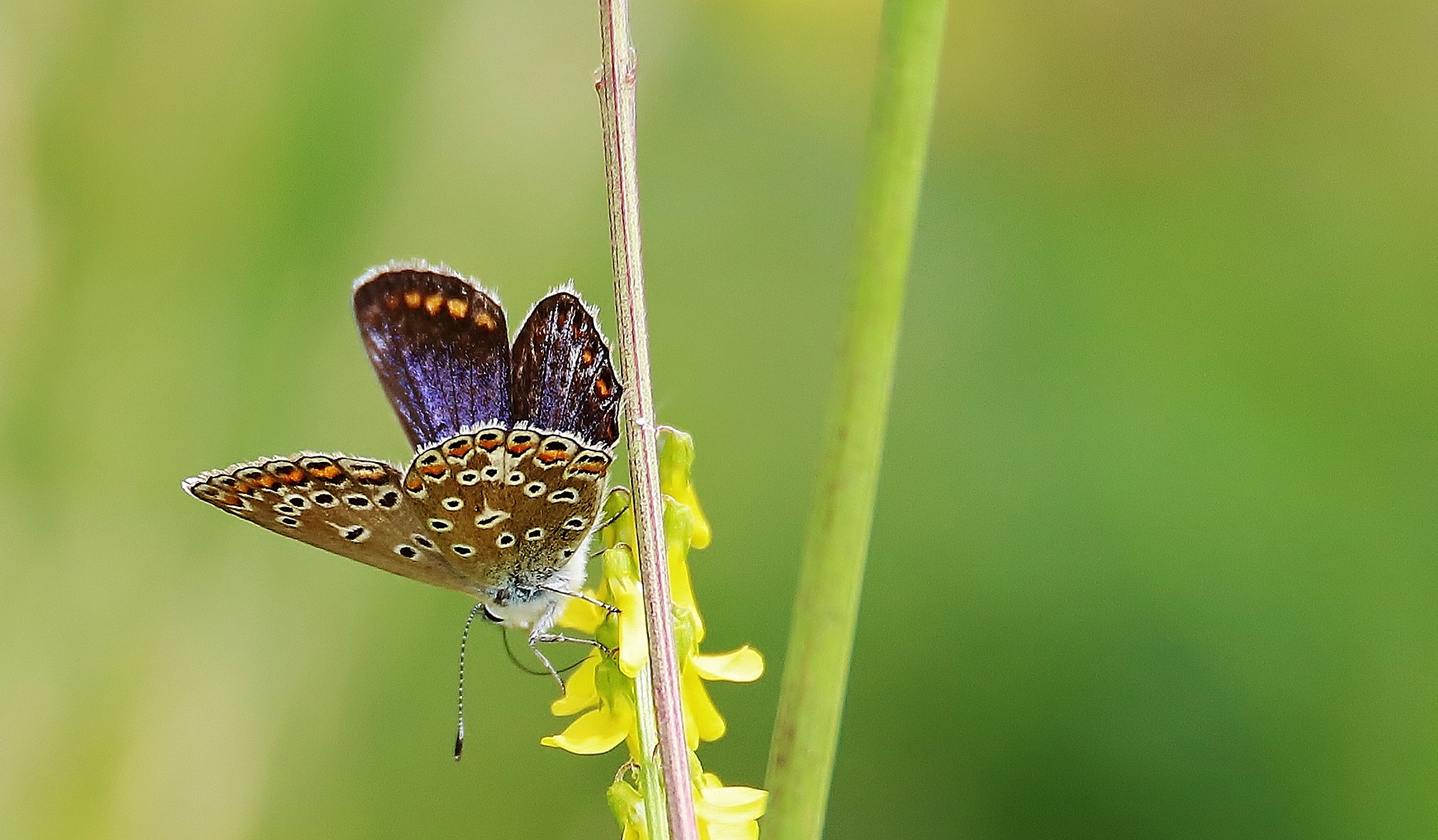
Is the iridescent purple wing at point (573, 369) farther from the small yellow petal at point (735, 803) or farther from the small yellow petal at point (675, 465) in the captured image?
the small yellow petal at point (735, 803)

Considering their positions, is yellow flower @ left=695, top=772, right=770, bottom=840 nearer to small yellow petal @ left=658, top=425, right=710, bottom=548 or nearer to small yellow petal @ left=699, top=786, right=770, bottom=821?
small yellow petal @ left=699, top=786, right=770, bottom=821

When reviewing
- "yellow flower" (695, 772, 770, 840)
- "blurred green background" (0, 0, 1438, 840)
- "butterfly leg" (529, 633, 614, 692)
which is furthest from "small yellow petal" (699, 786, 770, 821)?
"blurred green background" (0, 0, 1438, 840)

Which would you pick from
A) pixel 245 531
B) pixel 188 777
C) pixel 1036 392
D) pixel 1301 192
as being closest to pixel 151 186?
pixel 245 531

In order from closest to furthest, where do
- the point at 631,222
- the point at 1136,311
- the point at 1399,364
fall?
the point at 631,222, the point at 1399,364, the point at 1136,311

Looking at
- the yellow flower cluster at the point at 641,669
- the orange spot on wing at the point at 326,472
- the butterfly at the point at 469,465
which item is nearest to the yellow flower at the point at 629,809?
the yellow flower cluster at the point at 641,669

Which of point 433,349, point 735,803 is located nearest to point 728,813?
point 735,803

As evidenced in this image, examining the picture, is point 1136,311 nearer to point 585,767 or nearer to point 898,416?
point 898,416

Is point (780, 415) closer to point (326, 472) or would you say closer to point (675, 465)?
point (326, 472)
